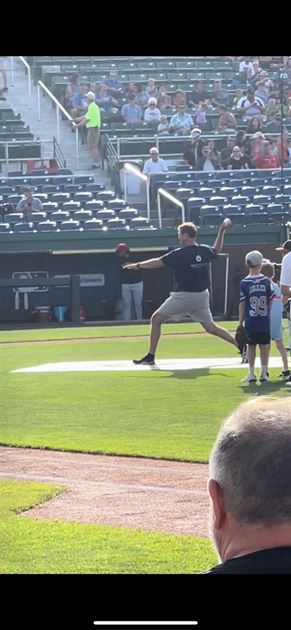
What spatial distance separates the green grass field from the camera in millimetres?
6000

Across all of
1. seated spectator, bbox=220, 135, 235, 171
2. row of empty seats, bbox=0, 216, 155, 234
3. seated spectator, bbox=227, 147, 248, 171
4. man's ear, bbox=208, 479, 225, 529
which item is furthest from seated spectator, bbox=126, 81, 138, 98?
man's ear, bbox=208, 479, 225, 529

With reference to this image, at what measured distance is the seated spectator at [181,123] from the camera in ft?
103

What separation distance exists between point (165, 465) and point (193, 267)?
6762 millimetres

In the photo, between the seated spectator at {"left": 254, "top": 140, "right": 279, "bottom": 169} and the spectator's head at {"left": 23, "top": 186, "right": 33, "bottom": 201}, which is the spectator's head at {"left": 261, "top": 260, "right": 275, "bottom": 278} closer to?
the spectator's head at {"left": 23, "top": 186, "right": 33, "bottom": 201}

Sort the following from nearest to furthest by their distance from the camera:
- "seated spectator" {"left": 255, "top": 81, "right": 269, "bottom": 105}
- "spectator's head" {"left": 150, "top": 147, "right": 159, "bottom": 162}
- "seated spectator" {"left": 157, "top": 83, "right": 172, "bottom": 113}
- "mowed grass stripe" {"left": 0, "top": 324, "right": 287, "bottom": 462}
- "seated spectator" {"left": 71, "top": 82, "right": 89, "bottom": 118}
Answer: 1. "mowed grass stripe" {"left": 0, "top": 324, "right": 287, "bottom": 462}
2. "spectator's head" {"left": 150, "top": 147, "right": 159, "bottom": 162}
3. "seated spectator" {"left": 71, "top": 82, "right": 89, "bottom": 118}
4. "seated spectator" {"left": 157, "top": 83, "right": 172, "bottom": 113}
5. "seated spectator" {"left": 255, "top": 81, "right": 269, "bottom": 105}

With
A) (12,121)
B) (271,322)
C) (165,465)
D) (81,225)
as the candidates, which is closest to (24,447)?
(165,465)

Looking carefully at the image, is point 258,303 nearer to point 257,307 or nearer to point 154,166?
point 257,307

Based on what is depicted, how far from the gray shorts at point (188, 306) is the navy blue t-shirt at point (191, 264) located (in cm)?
8

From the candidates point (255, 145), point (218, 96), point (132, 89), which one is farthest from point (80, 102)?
point (255, 145)

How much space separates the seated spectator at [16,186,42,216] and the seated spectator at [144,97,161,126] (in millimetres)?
5095

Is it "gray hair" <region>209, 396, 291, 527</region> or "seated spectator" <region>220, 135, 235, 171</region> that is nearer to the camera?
"gray hair" <region>209, 396, 291, 527</region>

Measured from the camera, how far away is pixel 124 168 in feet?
97.6

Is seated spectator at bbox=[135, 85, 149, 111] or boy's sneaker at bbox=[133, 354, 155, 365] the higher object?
seated spectator at bbox=[135, 85, 149, 111]
